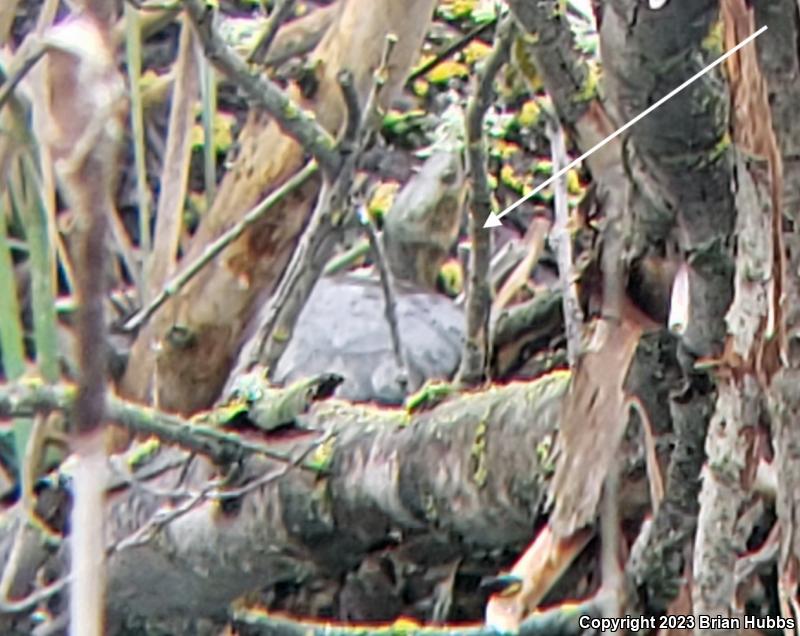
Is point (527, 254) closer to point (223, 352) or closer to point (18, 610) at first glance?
point (223, 352)

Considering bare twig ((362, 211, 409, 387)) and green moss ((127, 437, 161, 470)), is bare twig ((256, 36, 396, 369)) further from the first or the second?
green moss ((127, 437, 161, 470))

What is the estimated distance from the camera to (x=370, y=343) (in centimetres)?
178

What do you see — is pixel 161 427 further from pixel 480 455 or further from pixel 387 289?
pixel 387 289

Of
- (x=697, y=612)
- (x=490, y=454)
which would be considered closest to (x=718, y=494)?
Result: (x=697, y=612)

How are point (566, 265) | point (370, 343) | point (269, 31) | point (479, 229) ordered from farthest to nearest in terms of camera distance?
point (370, 343) < point (269, 31) < point (479, 229) < point (566, 265)

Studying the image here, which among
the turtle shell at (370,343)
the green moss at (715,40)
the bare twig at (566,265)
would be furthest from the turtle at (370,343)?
the green moss at (715,40)

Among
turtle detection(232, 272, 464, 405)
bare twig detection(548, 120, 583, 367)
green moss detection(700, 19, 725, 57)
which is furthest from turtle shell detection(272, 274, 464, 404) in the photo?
green moss detection(700, 19, 725, 57)

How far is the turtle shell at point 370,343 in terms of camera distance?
1729 millimetres

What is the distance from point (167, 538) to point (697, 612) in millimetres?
769

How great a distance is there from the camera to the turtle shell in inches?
68.1

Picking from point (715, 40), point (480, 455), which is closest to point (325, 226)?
point (480, 455)

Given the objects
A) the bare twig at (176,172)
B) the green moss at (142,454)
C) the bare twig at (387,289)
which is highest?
the bare twig at (176,172)

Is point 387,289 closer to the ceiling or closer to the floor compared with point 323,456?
closer to the ceiling

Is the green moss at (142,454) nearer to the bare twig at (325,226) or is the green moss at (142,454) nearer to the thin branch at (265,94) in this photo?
the bare twig at (325,226)
